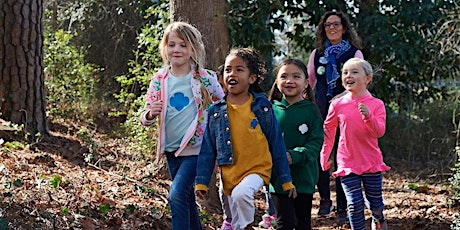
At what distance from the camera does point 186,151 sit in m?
4.74

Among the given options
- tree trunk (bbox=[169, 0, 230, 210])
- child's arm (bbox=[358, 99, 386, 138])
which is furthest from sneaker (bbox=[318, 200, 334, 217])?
child's arm (bbox=[358, 99, 386, 138])

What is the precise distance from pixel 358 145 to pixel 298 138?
28.3 inches

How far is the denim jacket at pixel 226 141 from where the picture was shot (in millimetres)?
4336

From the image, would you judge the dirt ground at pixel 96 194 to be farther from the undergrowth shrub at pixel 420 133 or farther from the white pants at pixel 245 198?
the undergrowth shrub at pixel 420 133

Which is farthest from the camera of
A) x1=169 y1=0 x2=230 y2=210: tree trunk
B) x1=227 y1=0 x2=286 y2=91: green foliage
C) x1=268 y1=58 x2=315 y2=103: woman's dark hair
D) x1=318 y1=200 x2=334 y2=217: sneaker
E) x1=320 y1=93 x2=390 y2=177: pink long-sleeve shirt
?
x1=227 y1=0 x2=286 y2=91: green foliage

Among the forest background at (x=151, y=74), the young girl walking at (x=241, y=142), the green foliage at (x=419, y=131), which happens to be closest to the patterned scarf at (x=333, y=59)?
the forest background at (x=151, y=74)

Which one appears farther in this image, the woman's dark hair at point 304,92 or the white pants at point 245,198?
the woman's dark hair at point 304,92

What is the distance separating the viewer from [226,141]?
432 centimetres

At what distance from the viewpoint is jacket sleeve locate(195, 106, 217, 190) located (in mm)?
4355

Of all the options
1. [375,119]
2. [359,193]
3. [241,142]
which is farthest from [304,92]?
[359,193]

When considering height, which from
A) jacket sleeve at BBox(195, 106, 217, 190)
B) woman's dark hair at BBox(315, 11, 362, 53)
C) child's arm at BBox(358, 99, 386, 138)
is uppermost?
woman's dark hair at BBox(315, 11, 362, 53)

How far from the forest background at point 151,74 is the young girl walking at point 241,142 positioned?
4.78 feet

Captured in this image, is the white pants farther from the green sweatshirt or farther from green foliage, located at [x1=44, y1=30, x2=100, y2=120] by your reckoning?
green foliage, located at [x1=44, y1=30, x2=100, y2=120]

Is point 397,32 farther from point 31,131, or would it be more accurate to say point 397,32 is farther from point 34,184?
point 34,184
